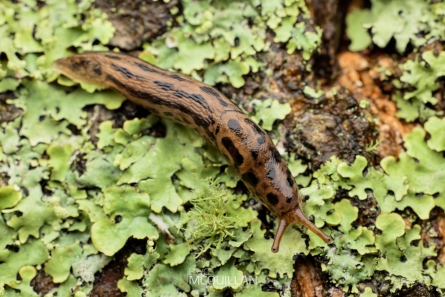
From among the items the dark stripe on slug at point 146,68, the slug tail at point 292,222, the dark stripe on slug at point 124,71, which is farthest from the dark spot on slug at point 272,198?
the dark stripe on slug at point 124,71

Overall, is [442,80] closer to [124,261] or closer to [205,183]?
[205,183]

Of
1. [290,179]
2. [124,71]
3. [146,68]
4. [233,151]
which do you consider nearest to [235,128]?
[233,151]

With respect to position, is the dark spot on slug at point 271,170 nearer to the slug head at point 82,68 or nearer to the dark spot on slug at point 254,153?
the dark spot on slug at point 254,153

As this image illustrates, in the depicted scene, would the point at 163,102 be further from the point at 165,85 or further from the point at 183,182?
the point at 183,182

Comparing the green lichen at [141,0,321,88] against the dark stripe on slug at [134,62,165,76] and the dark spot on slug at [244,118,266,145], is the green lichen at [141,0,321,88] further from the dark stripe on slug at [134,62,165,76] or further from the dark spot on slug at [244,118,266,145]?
the dark spot on slug at [244,118,266,145]

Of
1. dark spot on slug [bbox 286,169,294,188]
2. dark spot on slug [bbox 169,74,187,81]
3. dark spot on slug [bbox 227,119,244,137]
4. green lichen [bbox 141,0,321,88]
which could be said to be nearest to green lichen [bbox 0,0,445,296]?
green lichen [bbox 141,0,321,88]

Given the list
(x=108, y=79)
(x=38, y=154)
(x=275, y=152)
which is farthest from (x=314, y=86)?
(x=38, y=154)
